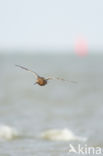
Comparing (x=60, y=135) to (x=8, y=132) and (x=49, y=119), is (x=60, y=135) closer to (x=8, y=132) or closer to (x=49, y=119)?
(x=8, y=132)

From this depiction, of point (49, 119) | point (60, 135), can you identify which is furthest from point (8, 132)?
point (49, 119)

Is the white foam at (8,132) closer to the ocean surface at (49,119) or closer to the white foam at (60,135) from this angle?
the ocean surface at (49,119)

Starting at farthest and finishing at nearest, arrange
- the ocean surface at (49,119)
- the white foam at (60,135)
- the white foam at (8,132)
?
the white foam at (8,132), the white foam at (60,135), the ocean surface at (49,119)

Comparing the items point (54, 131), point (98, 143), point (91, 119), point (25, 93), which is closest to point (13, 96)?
point (25, 93)

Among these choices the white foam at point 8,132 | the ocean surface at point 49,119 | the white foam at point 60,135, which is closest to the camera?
the ocean surface at point 49,119

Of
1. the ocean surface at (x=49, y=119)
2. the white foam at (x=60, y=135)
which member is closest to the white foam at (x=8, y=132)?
the ocean surface at (x=49, y=119)

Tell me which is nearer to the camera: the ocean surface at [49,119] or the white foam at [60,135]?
the ocean surface at [49,119]
